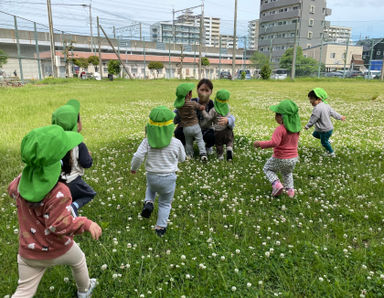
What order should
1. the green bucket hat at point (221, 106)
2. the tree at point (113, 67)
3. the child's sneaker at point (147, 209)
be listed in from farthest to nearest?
the tree at point (113, 67) < the green bucket hat at point (221, 106) < the child's sneaker at point (147, 209)

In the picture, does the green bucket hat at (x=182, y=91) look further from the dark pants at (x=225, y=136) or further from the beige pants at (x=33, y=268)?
the beige pants at (x=33, y=268)

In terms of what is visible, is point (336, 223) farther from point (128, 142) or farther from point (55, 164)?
point (128, 142)

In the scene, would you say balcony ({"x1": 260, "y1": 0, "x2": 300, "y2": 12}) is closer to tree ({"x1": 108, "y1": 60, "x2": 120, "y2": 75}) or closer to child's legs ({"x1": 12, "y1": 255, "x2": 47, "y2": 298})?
tree ({"x1": 108, "y1": 60, "x2": 120, "y2": 75})

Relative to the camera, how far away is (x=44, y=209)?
8.45 feet

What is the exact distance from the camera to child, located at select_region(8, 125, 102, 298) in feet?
7.93

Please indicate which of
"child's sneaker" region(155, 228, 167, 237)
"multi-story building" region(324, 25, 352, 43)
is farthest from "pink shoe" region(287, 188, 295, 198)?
"multi-story building" region(324, 25, 352, 43)

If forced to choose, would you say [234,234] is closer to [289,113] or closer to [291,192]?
[291,192]

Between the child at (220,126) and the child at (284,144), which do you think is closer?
the child at (284,144)

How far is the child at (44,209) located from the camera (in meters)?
2.42

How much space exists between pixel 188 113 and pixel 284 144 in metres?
2.73

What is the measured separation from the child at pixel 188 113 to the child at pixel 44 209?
4564mm

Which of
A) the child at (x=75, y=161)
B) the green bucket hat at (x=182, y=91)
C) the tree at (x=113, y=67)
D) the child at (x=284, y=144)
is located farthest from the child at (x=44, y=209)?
the tree at (x=113, y=67)

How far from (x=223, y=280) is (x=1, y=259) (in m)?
2.88

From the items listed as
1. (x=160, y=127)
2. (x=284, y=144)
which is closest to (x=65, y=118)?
(x=160, y=127)
